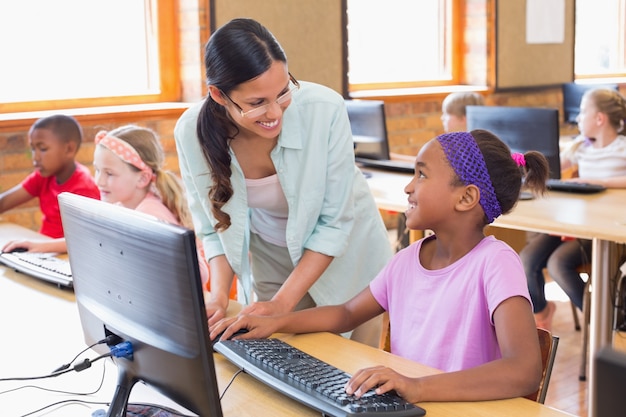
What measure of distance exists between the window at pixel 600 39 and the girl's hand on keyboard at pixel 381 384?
18.4 feet

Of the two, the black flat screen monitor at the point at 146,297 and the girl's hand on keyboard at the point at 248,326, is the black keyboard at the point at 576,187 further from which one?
the black flat screen monitor at the point at 146,297

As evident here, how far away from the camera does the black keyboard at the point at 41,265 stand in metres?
2.11

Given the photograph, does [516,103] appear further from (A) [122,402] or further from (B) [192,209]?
(A) [122,402]

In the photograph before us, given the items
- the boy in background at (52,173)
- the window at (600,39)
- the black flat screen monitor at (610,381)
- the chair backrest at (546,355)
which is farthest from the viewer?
Answer: the window at (600,39)

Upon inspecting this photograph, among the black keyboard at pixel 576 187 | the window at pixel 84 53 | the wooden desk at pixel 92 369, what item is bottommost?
the wooden desk at pixel 92 369

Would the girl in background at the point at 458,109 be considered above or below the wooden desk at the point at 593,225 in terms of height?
above

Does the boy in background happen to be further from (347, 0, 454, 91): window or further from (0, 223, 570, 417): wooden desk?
(347, 0, 454, 91): window

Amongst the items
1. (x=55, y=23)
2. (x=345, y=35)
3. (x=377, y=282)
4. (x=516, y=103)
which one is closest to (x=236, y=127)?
(x=377, y=282)

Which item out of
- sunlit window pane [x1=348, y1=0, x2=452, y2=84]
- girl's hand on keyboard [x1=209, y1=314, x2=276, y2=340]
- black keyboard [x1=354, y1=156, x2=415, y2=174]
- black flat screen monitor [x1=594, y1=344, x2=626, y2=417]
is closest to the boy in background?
black keyboard [x1=354, y1=156, x2=415, y2=174]

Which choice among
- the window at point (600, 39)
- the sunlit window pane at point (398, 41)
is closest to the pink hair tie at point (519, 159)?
the sunlit window pane at point (398, 41)

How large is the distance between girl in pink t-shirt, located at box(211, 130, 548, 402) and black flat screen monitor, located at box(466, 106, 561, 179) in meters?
1.54

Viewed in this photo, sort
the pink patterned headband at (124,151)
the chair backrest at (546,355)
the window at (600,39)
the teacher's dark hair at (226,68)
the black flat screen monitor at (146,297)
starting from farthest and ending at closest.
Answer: the window at (600,39) < the pink patterned headband at (124,151) < the teacher's dark hair at (226,68) < the chair backrest at (546,355) < the black flat screen monitor at (146,297)

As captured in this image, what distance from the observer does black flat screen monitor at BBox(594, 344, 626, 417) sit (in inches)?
23.3

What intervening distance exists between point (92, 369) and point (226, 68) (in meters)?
0.63
